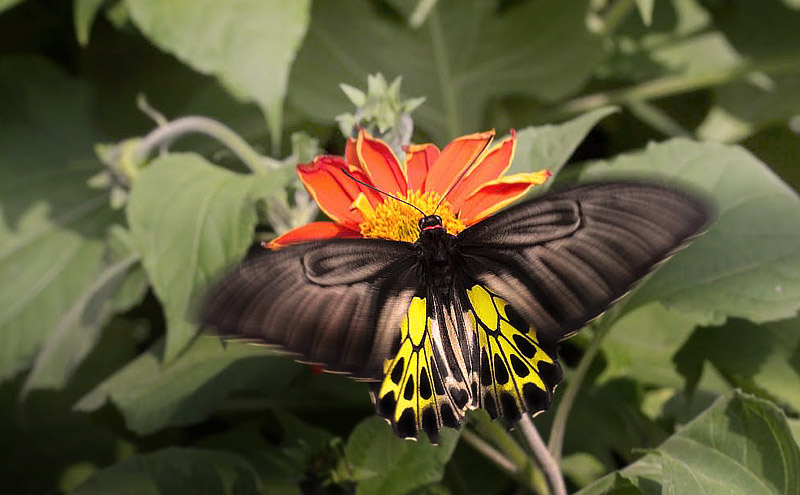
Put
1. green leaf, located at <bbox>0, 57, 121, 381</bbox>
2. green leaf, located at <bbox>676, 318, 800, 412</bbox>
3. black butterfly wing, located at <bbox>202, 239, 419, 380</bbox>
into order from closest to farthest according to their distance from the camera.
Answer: black butterfly wing, located at <bbox>202, 239, 419, 380</bbox> < green leaf, located at <bbox>676, 318, 800, 412</bbox> < green leaf, located at <bbox>0, 57, 121, 381</bbox>

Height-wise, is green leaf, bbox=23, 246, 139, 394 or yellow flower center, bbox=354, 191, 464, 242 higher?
yellow flower center, bbox=354, 191, 464, 242

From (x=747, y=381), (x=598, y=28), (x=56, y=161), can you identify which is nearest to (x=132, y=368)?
(x=56, y=161)

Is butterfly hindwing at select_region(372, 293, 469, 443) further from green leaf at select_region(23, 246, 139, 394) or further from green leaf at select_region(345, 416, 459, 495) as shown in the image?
green leaf at select_region(23, 246, 139, 394)

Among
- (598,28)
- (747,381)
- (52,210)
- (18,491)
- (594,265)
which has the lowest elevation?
(18,491)

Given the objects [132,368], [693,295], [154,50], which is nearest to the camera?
[693,295]

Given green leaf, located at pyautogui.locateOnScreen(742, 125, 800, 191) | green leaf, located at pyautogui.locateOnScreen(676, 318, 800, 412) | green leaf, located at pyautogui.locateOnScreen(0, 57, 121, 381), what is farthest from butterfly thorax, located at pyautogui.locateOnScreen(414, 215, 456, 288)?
green leaf, located at pyautogui.locateOnScreen(742, 125, 800, 191)

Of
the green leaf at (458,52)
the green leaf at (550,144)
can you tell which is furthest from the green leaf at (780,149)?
the green leaf at (550,144)

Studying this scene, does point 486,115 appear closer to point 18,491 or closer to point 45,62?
point 45,62

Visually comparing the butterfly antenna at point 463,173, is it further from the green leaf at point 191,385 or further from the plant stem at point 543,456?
the green leaf at point 191,385
